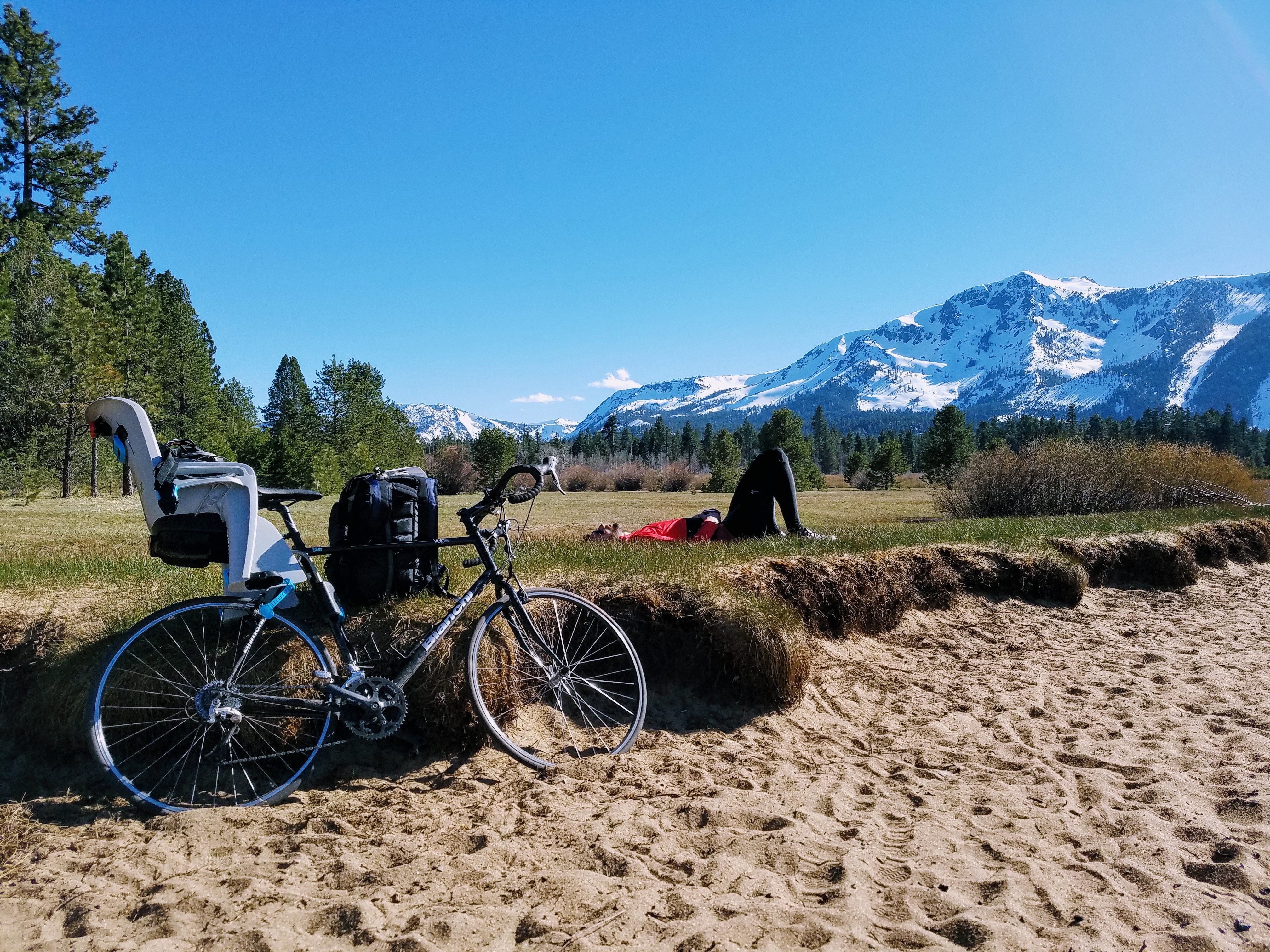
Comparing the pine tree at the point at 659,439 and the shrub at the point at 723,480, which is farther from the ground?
the pine tree at the point at 659,439

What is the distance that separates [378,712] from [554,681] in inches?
41.0

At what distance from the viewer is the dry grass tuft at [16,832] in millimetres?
3279

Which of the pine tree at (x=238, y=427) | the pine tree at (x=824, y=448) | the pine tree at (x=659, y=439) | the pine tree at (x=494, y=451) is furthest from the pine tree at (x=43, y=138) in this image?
the pine tree at (x=824, y=448)

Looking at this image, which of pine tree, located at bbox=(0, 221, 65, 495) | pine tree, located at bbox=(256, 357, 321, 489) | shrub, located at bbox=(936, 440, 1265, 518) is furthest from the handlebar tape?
pine tree, located at bbox=(0, 221, 65, 495)

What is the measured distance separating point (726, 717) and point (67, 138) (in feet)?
143

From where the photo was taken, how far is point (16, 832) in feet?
11.5

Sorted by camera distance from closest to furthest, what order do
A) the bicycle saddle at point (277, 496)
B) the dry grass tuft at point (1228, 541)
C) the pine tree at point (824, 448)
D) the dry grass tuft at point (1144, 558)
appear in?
the bicycle saddle at point (277, 496), the dry grass tuft at point (1144, 558), the dry grass tuft at point (1228, 541), the pine tree at point (824, 448)

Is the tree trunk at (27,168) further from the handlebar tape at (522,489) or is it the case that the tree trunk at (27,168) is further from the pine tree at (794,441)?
the pine tree at (794,441)

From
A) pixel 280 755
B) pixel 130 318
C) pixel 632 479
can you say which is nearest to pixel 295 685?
pixel 280 755

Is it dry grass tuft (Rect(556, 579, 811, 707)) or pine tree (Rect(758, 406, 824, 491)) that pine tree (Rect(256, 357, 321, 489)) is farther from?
pine tree (Rect(758, 406, 824, 491))

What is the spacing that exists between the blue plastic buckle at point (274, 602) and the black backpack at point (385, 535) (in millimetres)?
517

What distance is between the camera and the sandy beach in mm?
2719

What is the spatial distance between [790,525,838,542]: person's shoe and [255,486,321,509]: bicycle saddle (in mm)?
5399

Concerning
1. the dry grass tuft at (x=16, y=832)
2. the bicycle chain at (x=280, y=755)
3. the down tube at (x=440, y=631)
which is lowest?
the dry grass tuft at (x=16, y=832)
